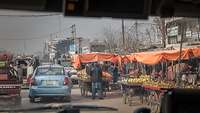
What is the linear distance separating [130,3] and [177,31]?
145ft

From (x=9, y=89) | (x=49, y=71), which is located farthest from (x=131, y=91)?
(x=9, y=89)

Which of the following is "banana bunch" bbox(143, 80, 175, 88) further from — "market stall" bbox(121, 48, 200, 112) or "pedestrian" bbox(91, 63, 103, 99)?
"pedestrian" bbox(91, 63, 103, 99)

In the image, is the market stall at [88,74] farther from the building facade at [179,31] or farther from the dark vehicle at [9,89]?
the building facade at [179,31]

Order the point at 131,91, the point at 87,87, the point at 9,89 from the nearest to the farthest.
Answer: the point at 9,89 < the point at 131,91 < the point at 87,87

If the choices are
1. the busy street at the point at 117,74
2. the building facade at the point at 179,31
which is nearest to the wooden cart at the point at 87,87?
the busy street at the point at 117,74

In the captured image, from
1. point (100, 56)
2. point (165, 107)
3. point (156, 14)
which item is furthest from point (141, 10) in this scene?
point (100, 56)

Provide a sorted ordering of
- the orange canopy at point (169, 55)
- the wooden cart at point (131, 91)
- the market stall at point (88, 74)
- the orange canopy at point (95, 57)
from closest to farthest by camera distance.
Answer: the orange canopy at point (169, 55) → the wooden cart at point (131, 91) → the market stall at point (88, 74) → the orange canopy at point (95, 57)

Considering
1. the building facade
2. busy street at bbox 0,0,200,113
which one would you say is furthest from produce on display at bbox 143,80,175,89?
the building facade

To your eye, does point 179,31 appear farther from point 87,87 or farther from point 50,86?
point 50,86

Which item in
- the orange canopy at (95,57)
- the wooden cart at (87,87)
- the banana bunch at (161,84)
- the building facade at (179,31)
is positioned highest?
the building facade at (179,31)

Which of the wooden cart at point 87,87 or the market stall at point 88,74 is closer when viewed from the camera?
the wooden cart at point 87,87

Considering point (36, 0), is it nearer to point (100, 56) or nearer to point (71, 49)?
point (100, 56)

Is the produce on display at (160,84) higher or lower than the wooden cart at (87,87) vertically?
higher

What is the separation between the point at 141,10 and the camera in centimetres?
991
